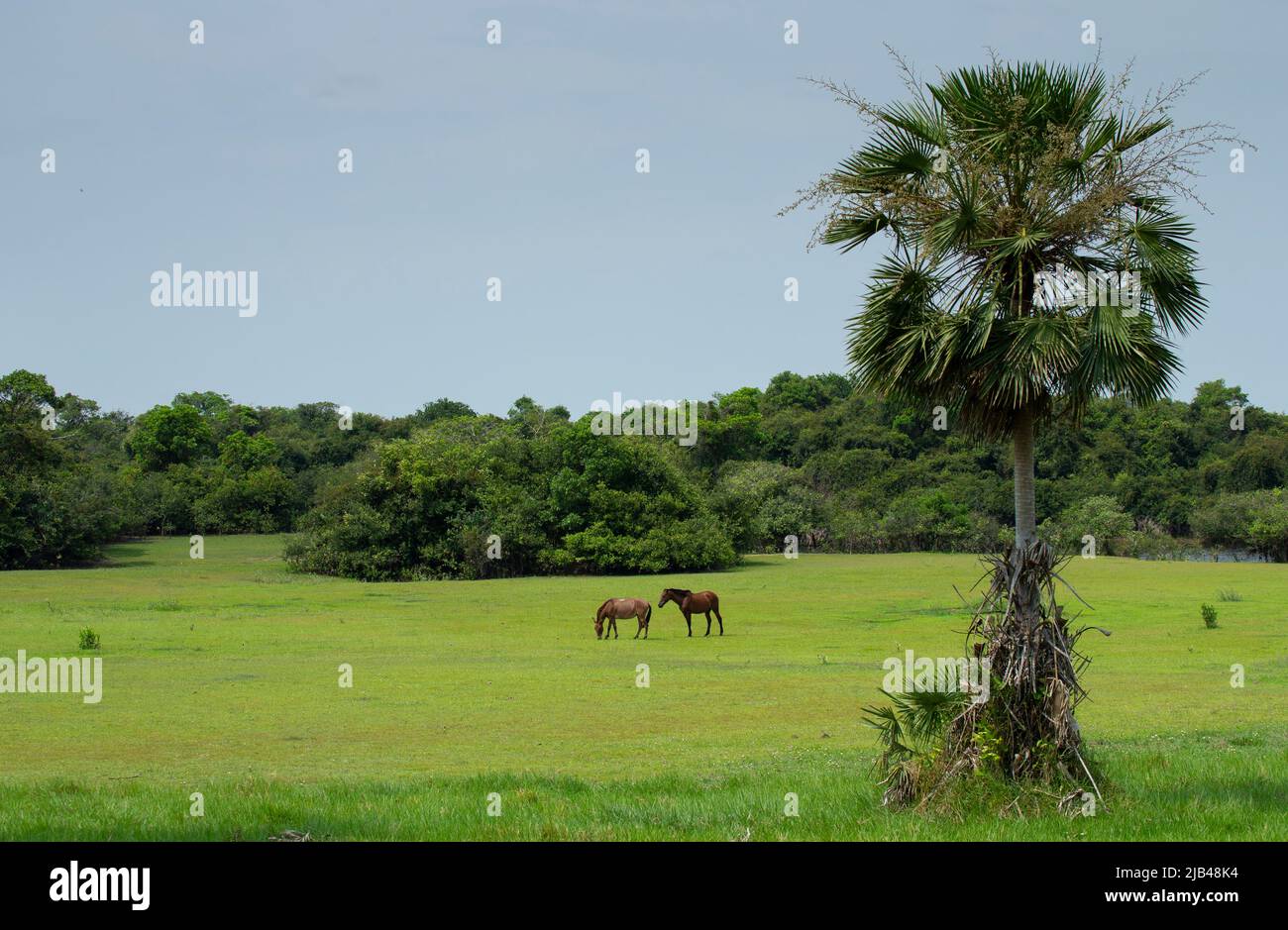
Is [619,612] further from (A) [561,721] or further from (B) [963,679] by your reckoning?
(B) [963,679]

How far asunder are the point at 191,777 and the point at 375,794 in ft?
11.0

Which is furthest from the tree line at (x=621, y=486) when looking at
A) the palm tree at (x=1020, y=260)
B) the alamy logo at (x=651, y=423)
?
the palm tree at (x=1020, y=260)

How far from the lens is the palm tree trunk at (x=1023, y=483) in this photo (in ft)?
35.0

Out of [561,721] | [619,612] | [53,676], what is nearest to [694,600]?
[619,612]

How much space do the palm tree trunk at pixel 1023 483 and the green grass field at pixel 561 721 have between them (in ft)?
7.46

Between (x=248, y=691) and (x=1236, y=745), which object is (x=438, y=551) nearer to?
(x=248, y=691)

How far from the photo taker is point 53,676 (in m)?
25.1

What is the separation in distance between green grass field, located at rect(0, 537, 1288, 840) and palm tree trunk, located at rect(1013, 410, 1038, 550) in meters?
2.27

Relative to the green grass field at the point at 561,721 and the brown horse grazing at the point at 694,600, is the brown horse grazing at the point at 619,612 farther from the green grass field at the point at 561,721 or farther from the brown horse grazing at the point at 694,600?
the green grass field at the point at 561,721

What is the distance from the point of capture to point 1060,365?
34.3ft
